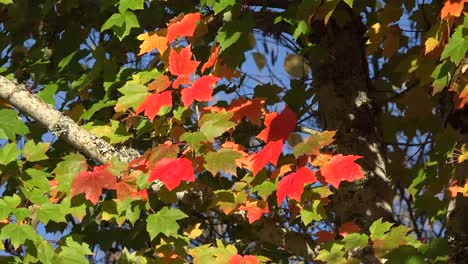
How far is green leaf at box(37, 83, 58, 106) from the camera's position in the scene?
3.88 m

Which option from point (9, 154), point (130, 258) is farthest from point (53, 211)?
point (130, 258)

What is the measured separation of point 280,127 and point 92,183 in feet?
2.46

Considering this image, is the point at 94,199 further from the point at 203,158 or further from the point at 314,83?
the point at 314,83

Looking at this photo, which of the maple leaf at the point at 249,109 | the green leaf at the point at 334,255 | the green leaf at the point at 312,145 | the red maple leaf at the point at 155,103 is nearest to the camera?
the green leaf at the point at 312,145

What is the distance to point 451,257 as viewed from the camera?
→ 3314mm

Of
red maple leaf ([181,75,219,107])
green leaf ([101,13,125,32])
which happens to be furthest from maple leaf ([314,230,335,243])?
green leaf ([101,13,125,32])

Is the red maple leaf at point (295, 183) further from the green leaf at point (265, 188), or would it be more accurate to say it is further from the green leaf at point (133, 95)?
the green leaf at point (133, 95)

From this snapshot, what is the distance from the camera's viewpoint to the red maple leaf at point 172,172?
3.04m

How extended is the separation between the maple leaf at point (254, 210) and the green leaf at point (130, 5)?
0.97 meters

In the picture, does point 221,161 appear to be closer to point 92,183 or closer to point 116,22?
point 92,183

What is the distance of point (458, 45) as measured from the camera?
2.97 m

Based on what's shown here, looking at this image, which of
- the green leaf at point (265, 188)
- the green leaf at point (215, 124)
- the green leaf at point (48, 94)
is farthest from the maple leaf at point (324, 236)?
the green leaf at point (48, 94)

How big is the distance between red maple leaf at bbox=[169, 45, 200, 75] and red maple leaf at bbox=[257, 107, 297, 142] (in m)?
0.39

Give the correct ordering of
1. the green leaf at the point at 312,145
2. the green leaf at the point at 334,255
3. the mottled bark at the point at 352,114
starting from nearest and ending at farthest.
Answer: the green leaf at the point at 312,145, the green leaf at the point at 334,255, the mottled bark at the point at 352,114
